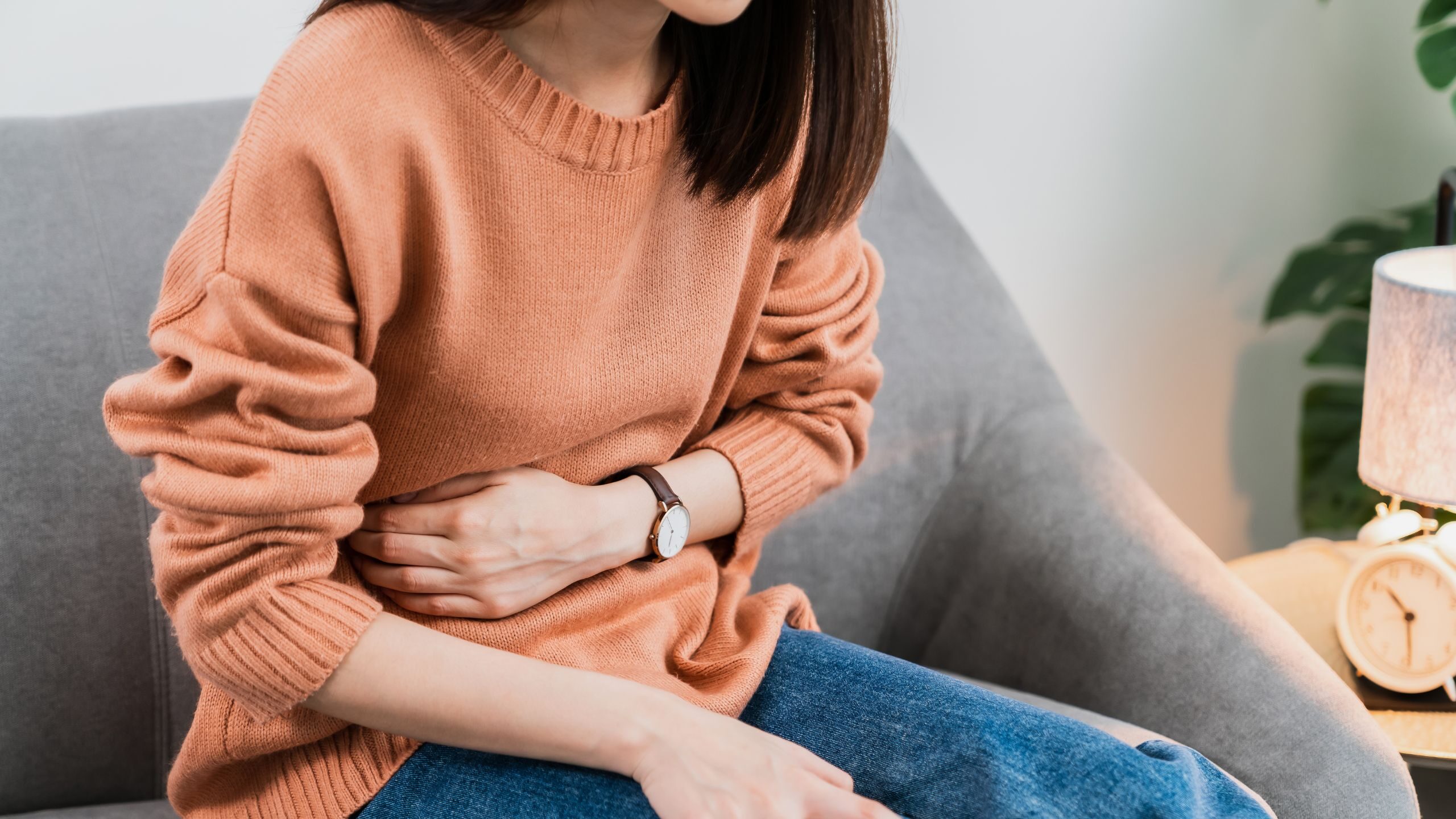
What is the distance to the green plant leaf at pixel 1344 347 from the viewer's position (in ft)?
6.01

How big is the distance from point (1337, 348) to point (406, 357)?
1.54 m

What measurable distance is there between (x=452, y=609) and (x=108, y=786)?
1.64ft

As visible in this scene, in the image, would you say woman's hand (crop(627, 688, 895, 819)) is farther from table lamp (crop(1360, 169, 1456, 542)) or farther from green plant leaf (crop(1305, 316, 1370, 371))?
green plant leaf (crop(1305, 316, 1370, 371))

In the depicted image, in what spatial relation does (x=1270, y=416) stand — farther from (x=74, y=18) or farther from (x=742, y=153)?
(x=74, y=18)

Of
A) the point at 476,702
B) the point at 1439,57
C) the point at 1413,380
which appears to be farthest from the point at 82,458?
the point at 1439,57

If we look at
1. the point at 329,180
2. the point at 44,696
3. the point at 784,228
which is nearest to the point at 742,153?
the point at 784,228

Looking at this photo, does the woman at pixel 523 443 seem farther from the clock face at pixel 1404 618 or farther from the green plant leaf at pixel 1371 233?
the green plant leaf at pixel 1371 233

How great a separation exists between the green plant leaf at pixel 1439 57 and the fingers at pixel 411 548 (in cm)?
144

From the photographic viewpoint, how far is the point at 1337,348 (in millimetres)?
1837

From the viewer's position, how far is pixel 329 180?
67 centimetres

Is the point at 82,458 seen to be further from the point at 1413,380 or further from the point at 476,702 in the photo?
the point at 1413,380

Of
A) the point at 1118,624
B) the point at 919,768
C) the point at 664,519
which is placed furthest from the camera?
the point at 1118,624

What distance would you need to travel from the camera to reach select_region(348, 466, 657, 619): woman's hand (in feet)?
2.68

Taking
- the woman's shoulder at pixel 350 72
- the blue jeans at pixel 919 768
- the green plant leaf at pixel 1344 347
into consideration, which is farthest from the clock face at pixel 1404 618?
the woman's shoulder at pixel 350 72
